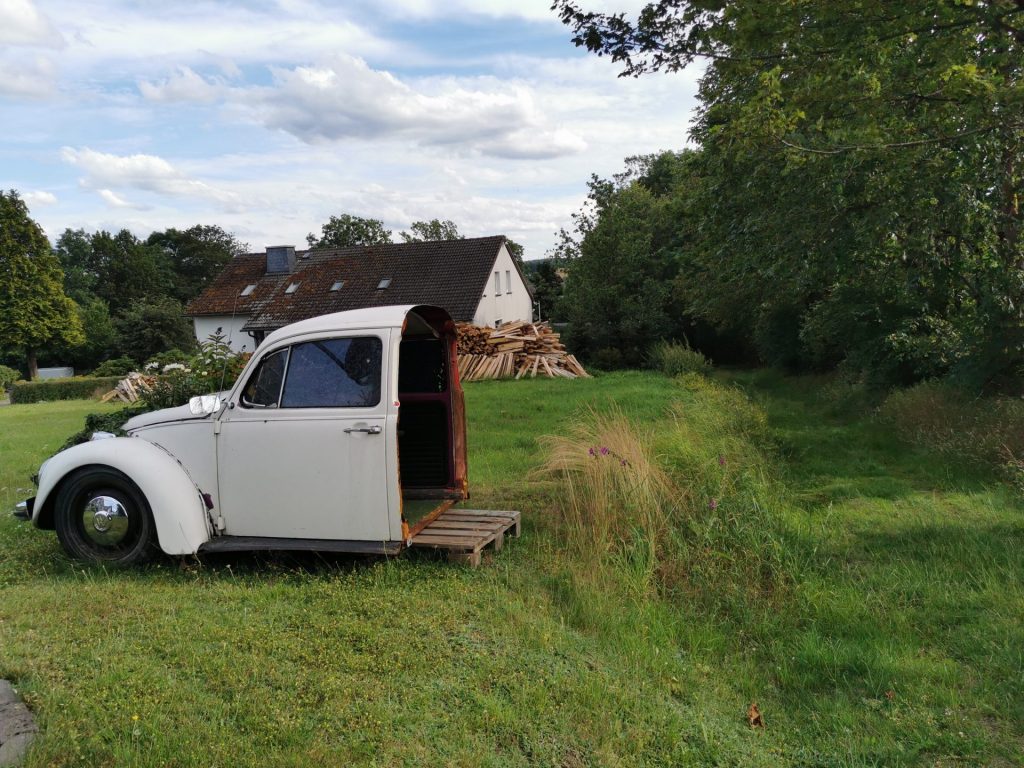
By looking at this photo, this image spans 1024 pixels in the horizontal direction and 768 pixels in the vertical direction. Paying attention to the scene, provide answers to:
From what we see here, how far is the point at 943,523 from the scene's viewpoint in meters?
7.22

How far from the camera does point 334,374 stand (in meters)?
5.80

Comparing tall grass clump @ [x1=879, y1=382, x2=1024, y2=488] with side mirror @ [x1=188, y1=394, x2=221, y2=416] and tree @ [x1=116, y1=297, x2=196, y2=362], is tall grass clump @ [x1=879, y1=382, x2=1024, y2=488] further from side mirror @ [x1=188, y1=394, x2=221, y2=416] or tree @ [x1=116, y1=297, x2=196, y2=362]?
tree @ [x1=116, y1=297, x2=196, y2=362]

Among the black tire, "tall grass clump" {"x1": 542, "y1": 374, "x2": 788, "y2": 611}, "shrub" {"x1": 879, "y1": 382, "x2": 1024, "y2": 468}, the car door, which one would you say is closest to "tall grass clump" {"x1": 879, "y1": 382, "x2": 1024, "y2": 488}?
"shrub" {"x1": 879, "y1": 382, "x2": 1024, "y2": 468}

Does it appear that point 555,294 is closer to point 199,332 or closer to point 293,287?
point 293,287

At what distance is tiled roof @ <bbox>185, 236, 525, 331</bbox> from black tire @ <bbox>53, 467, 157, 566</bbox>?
26788mm

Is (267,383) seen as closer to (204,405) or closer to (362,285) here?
(204,405)

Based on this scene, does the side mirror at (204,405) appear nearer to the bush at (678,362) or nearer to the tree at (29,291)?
the bush at (678,362)

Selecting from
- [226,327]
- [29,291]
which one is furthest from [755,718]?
[29,291]

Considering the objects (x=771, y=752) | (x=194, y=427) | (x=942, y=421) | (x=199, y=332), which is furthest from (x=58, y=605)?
(x=199, y=332)

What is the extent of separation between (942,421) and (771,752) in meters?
9.83

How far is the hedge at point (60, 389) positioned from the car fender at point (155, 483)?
2995 centimetres

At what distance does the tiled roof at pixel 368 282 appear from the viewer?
34.6 meters

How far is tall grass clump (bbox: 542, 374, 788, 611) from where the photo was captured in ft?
19.0

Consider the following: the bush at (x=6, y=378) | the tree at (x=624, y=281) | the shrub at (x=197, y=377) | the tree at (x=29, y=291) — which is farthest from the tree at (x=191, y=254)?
the shrub at (x=197, y=377)
